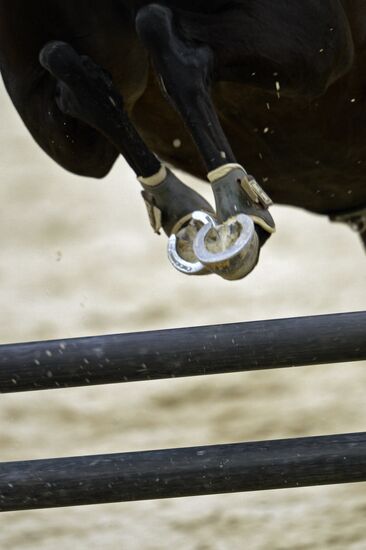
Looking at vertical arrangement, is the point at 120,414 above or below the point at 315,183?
below

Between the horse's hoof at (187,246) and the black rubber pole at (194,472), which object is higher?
the horse's hoof at (187,246)

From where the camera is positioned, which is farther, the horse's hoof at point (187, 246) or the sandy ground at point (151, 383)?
the sandy ground at point (151, 383)

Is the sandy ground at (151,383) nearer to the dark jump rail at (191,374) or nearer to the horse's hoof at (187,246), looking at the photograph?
the horse's hoof at (187,246)

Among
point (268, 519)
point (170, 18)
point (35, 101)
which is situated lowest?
point (268, 519)

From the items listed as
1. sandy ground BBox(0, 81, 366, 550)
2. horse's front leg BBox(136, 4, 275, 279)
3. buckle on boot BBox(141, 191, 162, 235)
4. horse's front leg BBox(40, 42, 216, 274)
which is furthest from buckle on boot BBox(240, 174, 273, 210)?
sandy ground BBox(0, 81, 366, 550)

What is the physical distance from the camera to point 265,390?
13.5 feet

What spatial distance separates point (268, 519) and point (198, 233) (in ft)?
4.64

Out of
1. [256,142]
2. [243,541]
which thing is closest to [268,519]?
[243,541]

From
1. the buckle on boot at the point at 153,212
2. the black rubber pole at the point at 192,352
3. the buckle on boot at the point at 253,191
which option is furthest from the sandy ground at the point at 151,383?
the black rubber pole at the point at 192,352

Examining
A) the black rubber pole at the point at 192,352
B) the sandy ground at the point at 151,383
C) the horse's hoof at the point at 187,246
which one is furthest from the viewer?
the sandy ground at the point at 151,383

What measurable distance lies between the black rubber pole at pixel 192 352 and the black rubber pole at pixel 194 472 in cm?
12

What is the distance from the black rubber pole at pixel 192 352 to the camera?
69.5 inches

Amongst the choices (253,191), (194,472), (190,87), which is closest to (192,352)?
(194,472)

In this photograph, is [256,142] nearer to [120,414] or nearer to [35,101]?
[35,101]
